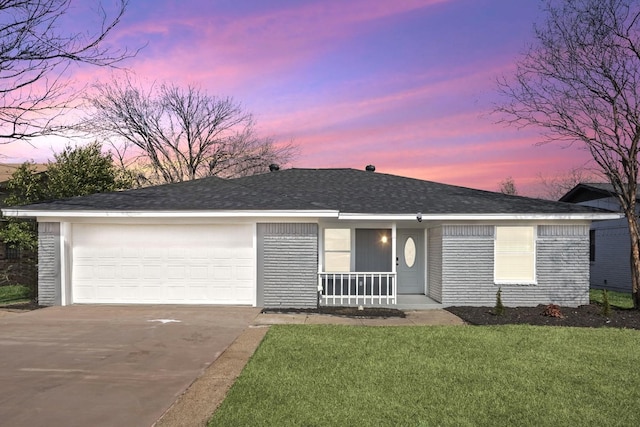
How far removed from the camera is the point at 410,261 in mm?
16328

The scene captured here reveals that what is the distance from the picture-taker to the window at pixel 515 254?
44.5 feet

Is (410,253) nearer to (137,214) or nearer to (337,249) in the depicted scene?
(337,249)

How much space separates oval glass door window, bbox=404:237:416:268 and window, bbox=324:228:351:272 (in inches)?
89.9

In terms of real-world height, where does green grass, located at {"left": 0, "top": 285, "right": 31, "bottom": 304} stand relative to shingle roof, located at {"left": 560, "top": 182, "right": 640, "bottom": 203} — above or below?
below

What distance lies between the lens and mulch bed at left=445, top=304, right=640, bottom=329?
11023 mm

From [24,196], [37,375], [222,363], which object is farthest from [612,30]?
[24,196]

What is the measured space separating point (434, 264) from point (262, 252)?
547 centimetres

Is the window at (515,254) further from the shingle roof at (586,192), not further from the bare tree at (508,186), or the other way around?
the bare tree at (508,186)

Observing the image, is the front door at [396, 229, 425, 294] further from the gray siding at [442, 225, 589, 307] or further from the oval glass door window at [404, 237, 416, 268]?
the gray siding at [442, 225, 589, 307]

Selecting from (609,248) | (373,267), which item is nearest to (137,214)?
(373,267)

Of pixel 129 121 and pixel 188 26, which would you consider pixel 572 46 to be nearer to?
pixel 188 26

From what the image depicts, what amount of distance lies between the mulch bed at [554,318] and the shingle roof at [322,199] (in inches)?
106

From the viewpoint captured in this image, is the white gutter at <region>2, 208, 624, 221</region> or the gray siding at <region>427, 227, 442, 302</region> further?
the gray siding at <region>427, 227, 442, 302</region>

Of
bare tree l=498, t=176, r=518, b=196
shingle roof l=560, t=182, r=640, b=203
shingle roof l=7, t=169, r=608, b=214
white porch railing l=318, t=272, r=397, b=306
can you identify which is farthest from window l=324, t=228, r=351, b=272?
bare tree l=498, t=176, r=518, b=196
